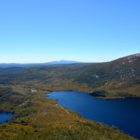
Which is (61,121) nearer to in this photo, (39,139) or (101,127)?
(101,127)

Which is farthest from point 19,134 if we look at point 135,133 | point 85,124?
point 135,133

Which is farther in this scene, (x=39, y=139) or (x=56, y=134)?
(x=56, y=134)

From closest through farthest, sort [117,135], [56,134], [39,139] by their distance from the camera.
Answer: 1. [39,139]
2. [56,134]
3. [117,135]

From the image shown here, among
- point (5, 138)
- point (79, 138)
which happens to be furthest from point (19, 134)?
point (79, 138)

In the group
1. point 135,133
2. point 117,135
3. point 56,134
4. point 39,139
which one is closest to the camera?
point 39,139

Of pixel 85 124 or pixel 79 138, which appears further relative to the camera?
pixel 85 124

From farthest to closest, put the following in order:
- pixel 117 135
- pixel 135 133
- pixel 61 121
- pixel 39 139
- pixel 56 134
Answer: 1. pixel 61 121
2. pixel 135 133
3. pixel 117 135
4. pixel 56 134
5. pixel 39 139

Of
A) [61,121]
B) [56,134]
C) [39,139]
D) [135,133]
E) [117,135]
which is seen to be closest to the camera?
[39,139]

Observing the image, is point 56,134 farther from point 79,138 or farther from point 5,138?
point 5,138
